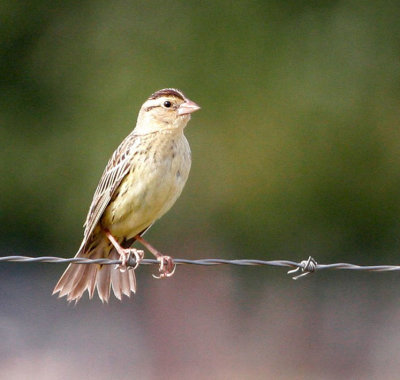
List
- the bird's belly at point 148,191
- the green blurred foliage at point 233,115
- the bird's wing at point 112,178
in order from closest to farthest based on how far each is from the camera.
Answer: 1. the bird's belly at point 148,191
2. the bird's wing at point 112,178
3. the green blurred foliage at point 233,115

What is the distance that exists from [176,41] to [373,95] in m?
3.63

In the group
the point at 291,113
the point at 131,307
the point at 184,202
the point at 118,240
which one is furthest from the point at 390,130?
the point at 118,240

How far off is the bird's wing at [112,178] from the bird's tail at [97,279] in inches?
8.1

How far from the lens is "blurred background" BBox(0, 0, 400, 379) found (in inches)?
761

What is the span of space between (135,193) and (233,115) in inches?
482

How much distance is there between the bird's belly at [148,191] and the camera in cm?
798

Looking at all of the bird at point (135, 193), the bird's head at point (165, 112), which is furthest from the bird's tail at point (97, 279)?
the bird's head at point (165, 112)

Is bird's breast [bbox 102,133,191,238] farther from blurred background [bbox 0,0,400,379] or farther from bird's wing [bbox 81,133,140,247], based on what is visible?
blurred background [bbox 0,0,400,379]

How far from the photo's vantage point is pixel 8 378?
1359cm

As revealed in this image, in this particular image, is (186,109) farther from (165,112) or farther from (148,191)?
(148,191)

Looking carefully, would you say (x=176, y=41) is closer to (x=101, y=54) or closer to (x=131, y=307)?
(x=101, y=54)

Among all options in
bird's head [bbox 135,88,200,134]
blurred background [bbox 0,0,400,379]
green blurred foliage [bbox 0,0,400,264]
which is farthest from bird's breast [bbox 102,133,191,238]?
green blurred foliage [bbox 0,0,400,264]

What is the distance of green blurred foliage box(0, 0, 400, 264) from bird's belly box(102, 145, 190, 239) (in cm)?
1138

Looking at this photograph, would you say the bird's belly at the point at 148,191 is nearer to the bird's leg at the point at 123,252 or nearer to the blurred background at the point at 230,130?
the bird's leg at the point at 123,252
